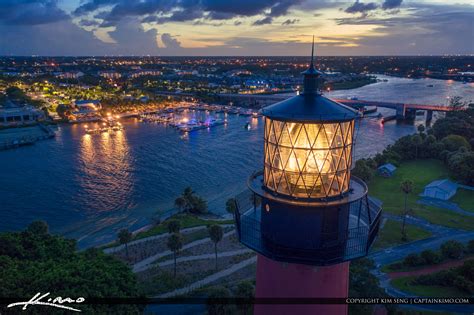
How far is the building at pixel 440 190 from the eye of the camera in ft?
102

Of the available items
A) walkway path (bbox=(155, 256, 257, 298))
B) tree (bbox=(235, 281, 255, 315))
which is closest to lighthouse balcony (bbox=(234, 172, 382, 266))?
tree (bbox=(235, 281, 255, 315))

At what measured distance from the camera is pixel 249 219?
25.6ft

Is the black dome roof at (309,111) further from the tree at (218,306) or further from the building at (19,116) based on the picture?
the building at (19,116)

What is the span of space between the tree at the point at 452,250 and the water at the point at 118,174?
18.1m

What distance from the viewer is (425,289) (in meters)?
17.8

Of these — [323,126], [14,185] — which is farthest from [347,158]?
[14,185]

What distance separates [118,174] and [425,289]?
33.4 meters

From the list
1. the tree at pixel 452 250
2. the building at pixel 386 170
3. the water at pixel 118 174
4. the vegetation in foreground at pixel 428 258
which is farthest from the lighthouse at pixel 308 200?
the building at pixel 386 170

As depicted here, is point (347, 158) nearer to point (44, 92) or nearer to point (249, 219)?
point (249, 219)

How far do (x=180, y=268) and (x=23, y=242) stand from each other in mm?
9069

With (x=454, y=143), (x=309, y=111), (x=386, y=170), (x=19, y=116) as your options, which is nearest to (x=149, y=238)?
(x=309, y=111)

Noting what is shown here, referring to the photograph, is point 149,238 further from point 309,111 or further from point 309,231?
point 309,111

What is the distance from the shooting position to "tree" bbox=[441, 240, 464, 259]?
67.1 ft

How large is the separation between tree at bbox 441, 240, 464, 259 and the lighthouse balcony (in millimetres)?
16431
